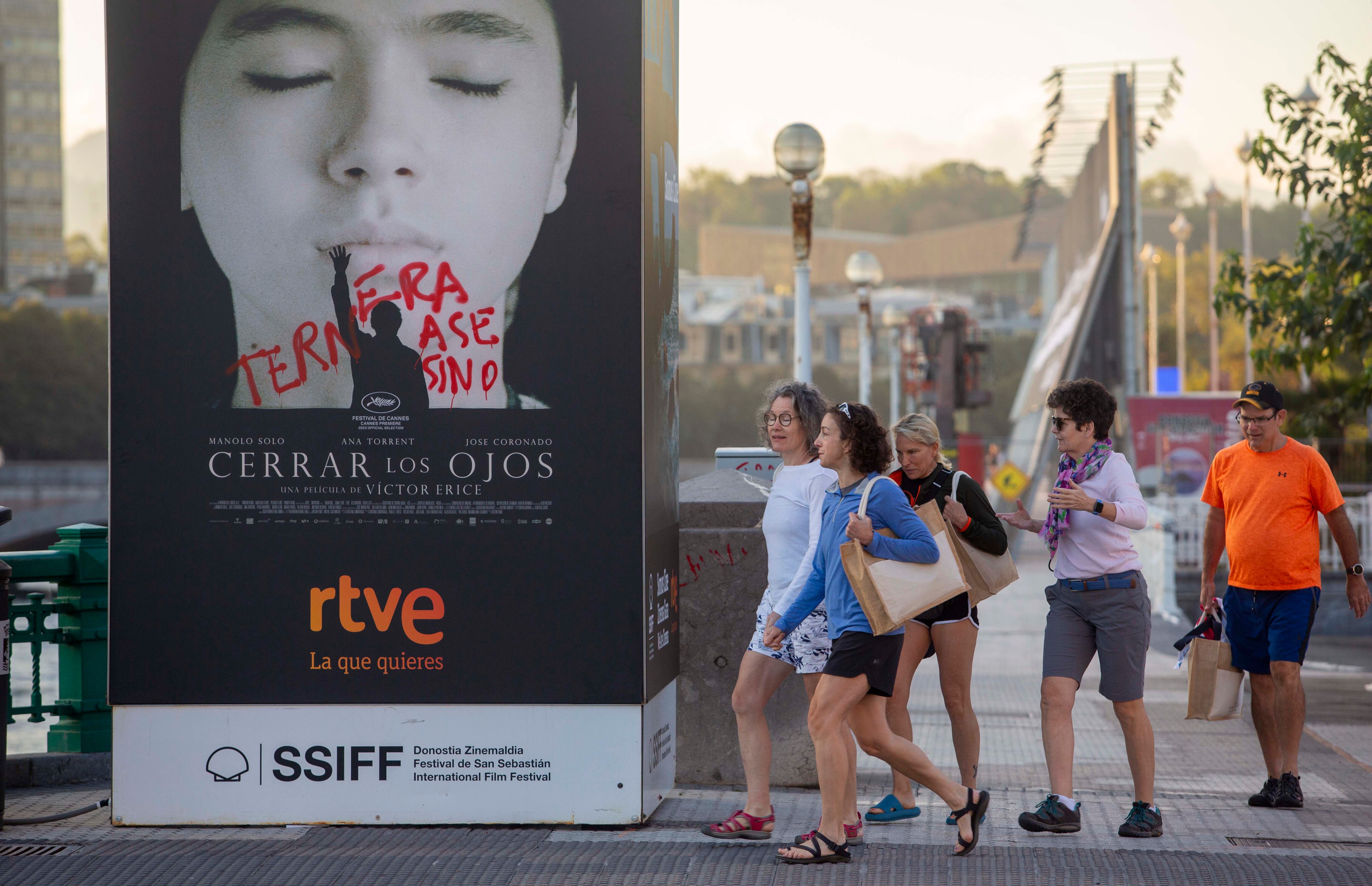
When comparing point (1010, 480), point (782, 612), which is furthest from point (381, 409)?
point (1010, 480)

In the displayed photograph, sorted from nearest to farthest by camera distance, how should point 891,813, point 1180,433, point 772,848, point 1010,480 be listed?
point 772,848 < point 891,813 < point 1180,433 < point 1010,480

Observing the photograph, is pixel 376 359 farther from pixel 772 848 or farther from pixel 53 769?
pixel 53 769

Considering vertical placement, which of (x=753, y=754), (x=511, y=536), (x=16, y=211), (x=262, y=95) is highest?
(x=16, y=211)

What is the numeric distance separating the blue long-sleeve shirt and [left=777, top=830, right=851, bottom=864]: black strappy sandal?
0.75 m

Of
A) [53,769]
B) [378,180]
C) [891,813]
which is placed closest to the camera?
[378,180]

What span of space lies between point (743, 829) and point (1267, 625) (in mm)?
2571

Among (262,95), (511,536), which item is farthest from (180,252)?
(511,536)

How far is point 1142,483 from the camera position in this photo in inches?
928

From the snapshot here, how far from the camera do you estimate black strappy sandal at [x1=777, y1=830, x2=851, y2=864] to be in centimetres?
511

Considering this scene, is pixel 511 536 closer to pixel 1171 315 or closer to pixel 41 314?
pixel 41 314

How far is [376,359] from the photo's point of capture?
5648mm

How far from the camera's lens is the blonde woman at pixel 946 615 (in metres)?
5.73

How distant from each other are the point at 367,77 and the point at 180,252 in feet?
3.44

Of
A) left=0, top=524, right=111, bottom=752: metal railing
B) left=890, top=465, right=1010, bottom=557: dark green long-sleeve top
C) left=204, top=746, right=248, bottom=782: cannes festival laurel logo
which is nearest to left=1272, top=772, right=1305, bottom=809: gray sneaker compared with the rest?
left=890, top=465, right=1010, bottom=557: dark green long-sleeve top
